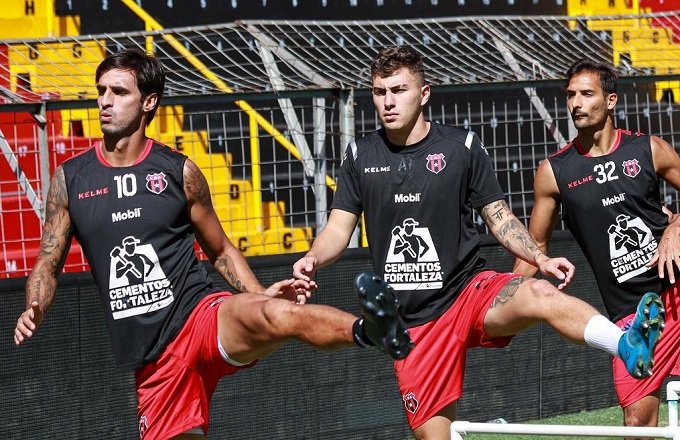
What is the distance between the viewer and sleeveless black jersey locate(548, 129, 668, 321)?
6742mm

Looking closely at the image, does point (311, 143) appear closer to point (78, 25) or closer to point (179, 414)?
point (179, 414)

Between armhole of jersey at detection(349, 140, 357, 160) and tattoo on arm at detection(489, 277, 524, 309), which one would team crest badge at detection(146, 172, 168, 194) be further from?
tattoo on arm at detection(489, 277, 524, 309)

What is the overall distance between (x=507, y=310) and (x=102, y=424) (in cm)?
277

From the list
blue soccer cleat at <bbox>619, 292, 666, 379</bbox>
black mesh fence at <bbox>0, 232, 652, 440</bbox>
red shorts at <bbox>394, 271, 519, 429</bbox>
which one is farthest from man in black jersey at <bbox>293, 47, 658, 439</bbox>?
black mesh fence at <bbox>0, 232, 652, 440</bbox>

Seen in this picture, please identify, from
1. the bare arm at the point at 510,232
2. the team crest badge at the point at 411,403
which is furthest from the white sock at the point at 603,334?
the team crest badge at the point at 411,403

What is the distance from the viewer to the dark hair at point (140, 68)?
5961 mm

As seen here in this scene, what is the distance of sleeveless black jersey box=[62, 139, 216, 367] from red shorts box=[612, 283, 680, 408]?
2.13m

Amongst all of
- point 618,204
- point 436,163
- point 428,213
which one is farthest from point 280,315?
point 618,204

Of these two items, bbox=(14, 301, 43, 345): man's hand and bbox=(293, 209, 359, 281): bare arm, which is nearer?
bbox=(14, 301, 43, 345): man's hand

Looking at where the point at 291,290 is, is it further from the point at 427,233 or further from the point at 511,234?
the point at 511,234

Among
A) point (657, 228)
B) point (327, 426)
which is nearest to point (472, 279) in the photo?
point (657, 228)

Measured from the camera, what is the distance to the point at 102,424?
7574 millimetres

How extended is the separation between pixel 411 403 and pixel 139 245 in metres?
1.45

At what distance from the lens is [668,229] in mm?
6590
